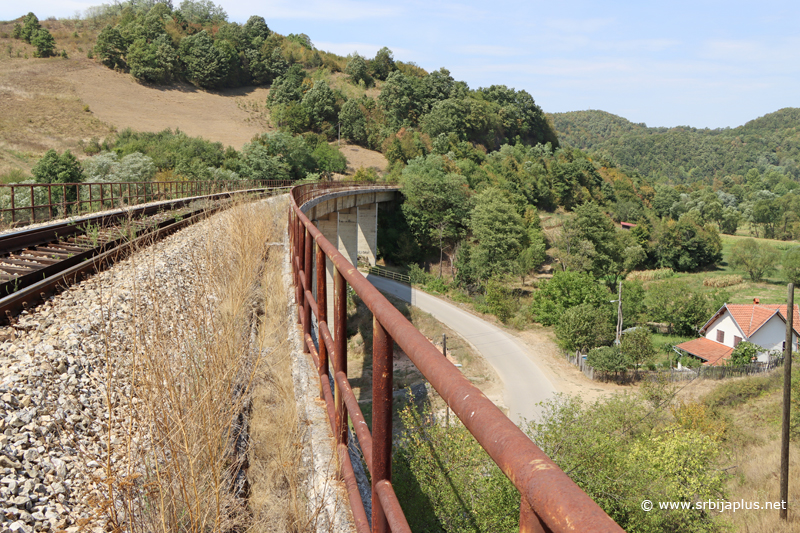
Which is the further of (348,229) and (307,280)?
(348,229)

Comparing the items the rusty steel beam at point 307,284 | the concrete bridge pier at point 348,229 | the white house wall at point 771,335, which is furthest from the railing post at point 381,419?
the white house wall at point 771,335

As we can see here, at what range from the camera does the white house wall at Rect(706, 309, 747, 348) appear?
35.3 meters

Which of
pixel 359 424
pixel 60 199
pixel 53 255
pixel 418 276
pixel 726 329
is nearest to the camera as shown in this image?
pixel 359 424

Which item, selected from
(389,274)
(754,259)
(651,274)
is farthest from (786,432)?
(754,259)

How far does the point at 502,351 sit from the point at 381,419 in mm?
27763

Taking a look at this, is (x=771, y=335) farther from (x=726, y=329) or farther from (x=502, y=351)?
(x=502, y=351)

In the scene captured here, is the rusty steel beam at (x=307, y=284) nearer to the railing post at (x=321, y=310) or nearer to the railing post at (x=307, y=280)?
the railing post at (x=307, y=280)

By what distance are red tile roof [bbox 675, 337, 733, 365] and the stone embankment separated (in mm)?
37087

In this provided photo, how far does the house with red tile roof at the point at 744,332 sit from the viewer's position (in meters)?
34.2

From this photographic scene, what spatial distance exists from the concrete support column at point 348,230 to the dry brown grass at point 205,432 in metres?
33.8

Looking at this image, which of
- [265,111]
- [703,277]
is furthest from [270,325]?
[265,111]

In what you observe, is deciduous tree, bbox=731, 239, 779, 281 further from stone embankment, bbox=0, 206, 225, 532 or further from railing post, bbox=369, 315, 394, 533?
railing post, bbox=369, 315, 394, 533

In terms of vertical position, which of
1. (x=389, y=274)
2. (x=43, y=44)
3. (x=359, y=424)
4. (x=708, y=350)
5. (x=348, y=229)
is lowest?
(x=708, y=350)

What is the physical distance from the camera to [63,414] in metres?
3.50
